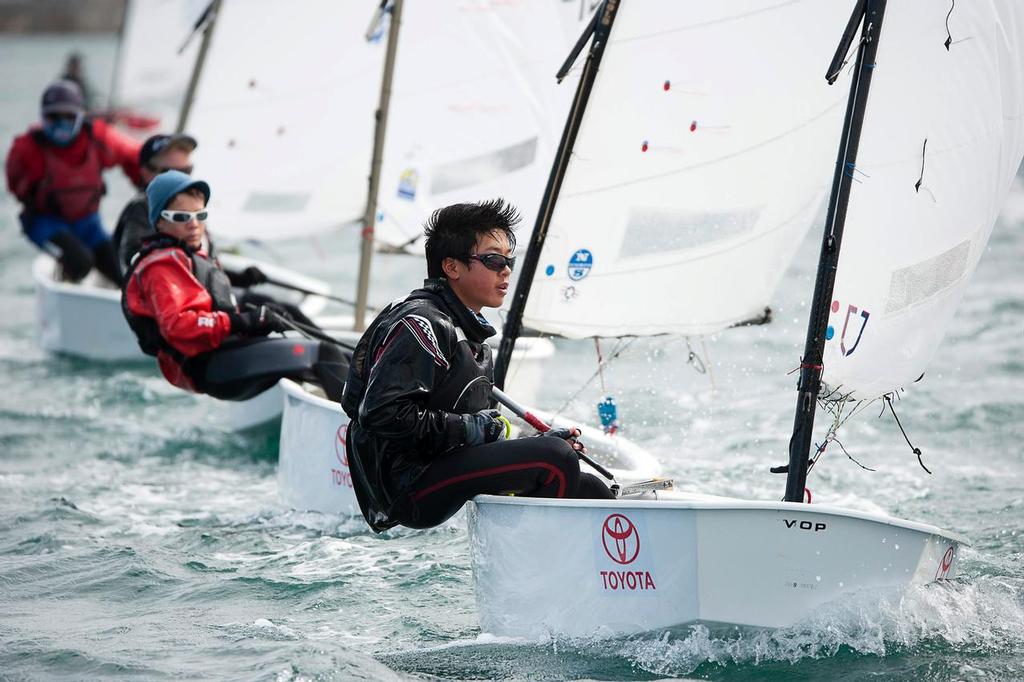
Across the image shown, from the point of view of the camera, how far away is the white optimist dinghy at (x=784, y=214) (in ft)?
10.8

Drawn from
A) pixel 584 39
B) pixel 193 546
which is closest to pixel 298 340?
pixel 193 546

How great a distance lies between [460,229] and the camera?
135 inches

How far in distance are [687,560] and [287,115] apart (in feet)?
15.0

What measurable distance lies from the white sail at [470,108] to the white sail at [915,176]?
247cm

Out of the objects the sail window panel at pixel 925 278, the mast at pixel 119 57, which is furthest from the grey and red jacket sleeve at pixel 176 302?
the mast at pixel 119 57

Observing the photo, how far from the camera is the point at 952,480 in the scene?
5438mm

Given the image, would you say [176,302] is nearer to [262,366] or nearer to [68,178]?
[262,366]

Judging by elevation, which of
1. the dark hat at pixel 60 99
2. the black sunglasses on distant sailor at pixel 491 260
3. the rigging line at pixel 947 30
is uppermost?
the rigging line at pixel 947 30

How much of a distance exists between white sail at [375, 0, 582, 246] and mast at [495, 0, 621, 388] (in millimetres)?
1351

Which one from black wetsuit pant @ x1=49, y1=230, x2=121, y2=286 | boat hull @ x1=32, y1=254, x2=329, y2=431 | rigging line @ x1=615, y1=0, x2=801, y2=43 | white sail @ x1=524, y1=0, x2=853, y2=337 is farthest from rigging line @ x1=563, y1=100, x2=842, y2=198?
black wetsuit pant @ x1=49, y1=230, x2=121, y2=286

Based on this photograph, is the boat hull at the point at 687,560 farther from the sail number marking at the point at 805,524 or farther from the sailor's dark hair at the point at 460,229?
the sailor's dark hair at the point at 460,229

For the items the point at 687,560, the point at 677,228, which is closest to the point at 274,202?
the point at 677,228

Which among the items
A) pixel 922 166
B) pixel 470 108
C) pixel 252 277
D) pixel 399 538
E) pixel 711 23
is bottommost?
pixel 399 538

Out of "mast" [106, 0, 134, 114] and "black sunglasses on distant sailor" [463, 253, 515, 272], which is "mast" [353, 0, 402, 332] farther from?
"mast" [106, 0, 134, 114]
